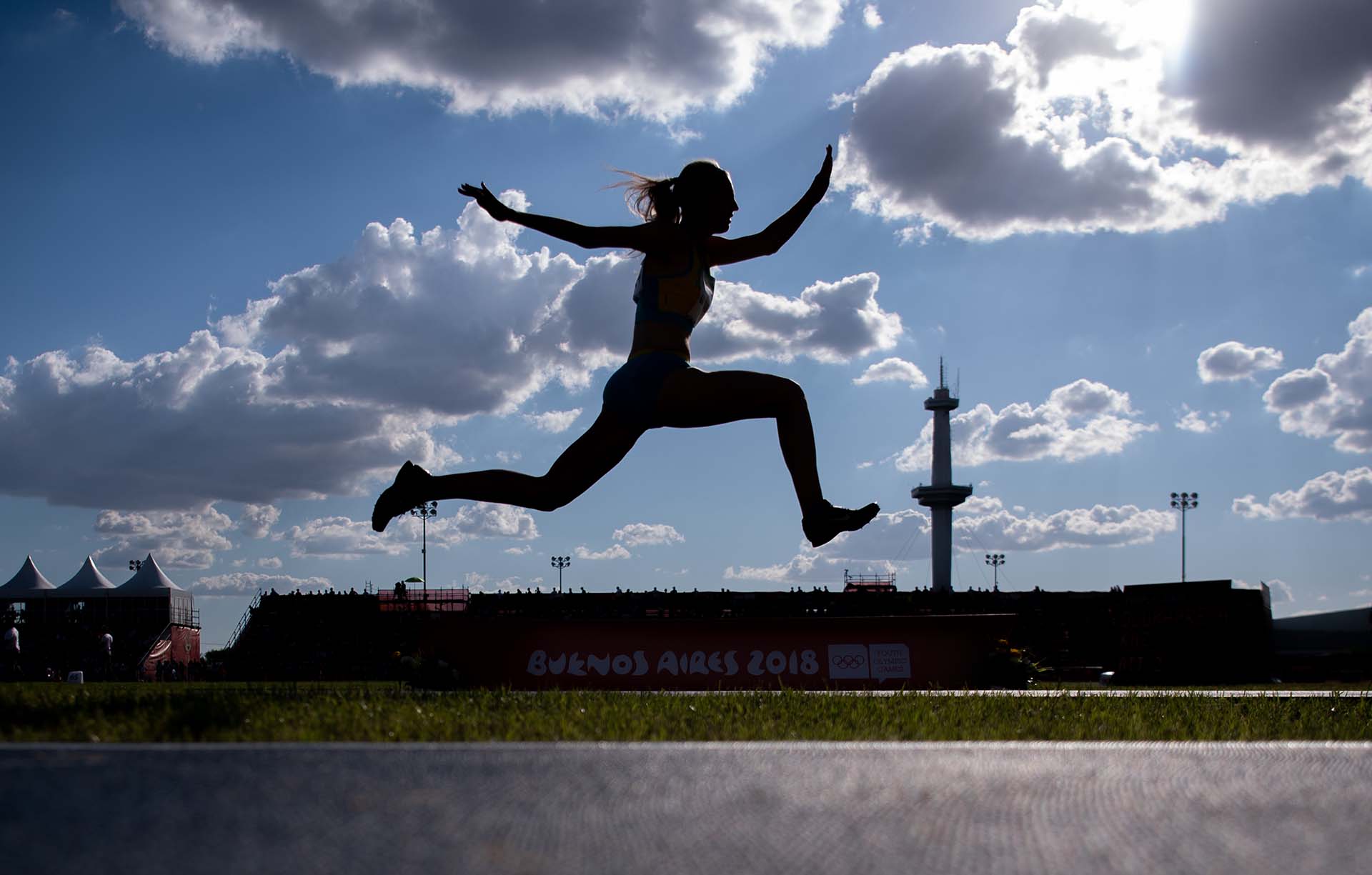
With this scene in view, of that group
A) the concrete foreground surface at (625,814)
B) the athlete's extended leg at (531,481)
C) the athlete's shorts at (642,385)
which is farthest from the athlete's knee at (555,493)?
the concrete foreground surface at (625,814)

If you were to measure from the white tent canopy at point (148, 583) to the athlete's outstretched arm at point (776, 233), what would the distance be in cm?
5053

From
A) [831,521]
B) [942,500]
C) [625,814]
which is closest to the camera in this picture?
[625,814]

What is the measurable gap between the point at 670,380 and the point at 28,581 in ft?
175

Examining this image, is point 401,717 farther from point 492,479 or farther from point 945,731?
point 492,479

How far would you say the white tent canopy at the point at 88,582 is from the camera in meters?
49.3

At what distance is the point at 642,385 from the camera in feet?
19.1

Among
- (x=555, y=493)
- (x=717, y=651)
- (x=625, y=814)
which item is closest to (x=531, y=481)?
(x=555, y=493)

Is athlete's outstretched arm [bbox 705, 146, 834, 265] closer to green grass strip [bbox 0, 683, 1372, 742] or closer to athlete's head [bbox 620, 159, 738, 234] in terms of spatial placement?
athlete's head [bbox 620, 159, 738, 234]

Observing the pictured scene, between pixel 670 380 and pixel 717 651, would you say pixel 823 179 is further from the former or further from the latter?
pixel 717 651

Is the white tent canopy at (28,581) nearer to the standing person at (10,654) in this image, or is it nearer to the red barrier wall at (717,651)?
the standing person at (10,654)

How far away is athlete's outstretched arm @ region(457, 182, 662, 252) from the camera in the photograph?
19.6 feet

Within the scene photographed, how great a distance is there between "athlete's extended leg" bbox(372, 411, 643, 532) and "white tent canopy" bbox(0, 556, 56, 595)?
5036 cm

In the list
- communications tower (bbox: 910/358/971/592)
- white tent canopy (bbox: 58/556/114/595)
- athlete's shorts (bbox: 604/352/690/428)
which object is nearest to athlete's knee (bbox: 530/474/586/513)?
athlete's shorts (bbox: 604/352/690/428)

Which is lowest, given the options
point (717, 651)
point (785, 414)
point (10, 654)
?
point (10, 654)
